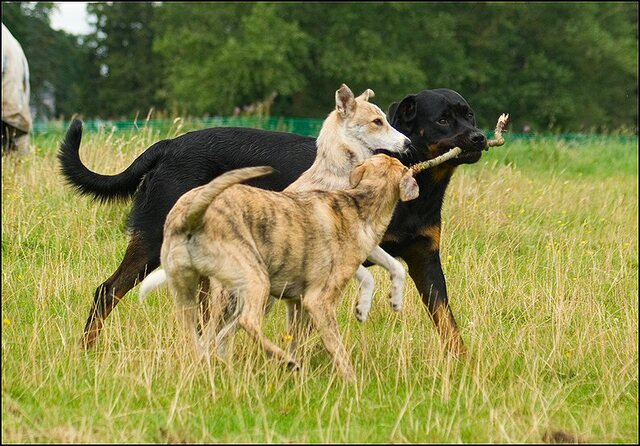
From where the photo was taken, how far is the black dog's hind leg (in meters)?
6.15

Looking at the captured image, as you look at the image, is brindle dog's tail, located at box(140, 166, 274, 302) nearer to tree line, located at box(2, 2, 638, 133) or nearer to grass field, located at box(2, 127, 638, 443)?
grass field, located at box(2, 127, 638, 443)

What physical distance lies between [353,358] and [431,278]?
94cm

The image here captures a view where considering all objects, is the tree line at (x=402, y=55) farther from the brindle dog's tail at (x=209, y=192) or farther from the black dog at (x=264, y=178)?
the brindle dog's tail at (x=209, y=192)

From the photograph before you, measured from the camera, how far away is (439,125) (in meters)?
6.71

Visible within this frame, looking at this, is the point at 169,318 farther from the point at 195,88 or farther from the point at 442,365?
the point at 195,88

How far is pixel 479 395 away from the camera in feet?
16.7

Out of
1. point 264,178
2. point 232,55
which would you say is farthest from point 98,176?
point 232,55

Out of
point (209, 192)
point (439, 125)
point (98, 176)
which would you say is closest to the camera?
point (209, 192)

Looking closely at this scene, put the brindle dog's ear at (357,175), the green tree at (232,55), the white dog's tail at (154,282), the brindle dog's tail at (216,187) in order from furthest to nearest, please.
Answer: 1. the green tree at (232,55)
2. the brindle dog's ear at (357,175)
3. the white dog's tail at (154,282)
4. the brindle dog's tail at (216,187)

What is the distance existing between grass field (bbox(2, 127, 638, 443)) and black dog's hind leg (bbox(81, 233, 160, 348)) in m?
0.12

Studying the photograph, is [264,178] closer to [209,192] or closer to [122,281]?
[122,281]

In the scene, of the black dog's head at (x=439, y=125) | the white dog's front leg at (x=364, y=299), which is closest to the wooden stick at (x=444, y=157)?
the black dog's head at (x=439, y=125)

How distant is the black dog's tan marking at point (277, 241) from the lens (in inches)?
193

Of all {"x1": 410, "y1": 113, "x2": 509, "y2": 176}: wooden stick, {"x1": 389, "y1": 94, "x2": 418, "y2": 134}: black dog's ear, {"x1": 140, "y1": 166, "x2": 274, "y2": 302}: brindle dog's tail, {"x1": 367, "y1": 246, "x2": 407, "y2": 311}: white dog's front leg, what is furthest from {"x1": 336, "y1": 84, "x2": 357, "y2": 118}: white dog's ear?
{"x1": 140, "y1": 166, "x2": 274, "y2": 302}: brindle dog's tail
